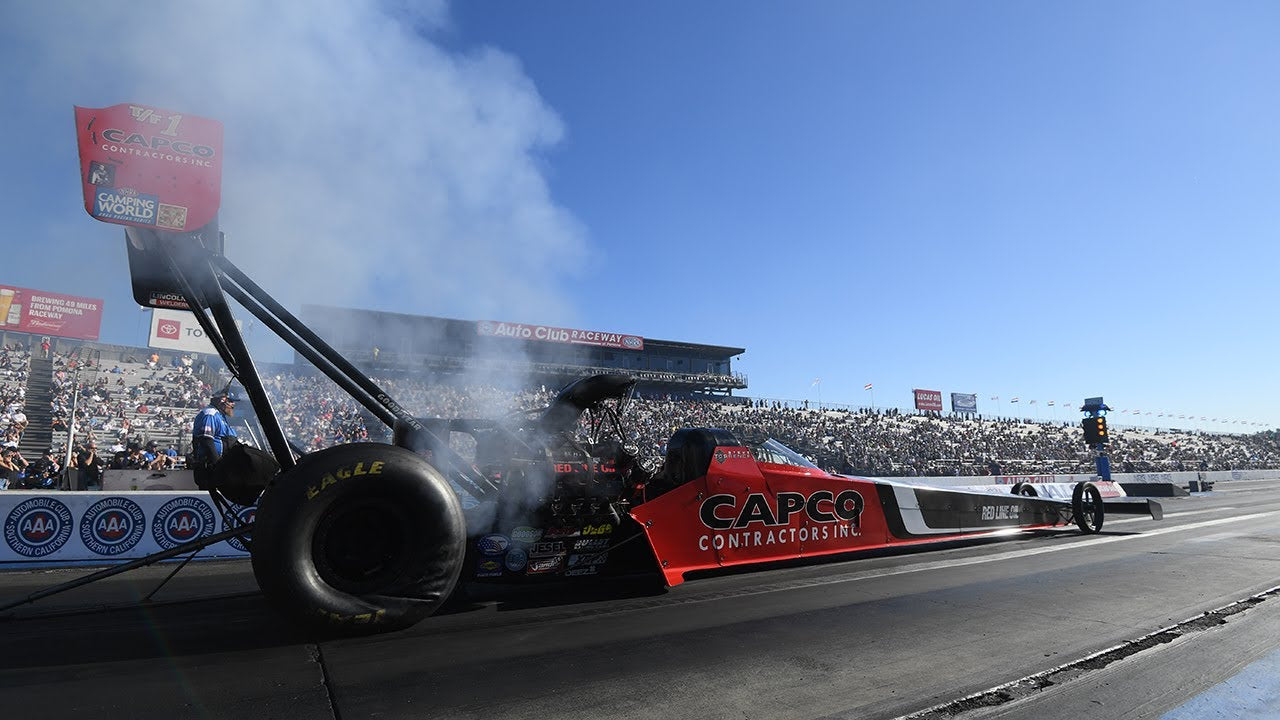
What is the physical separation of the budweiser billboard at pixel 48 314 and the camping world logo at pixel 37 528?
35.6 metres

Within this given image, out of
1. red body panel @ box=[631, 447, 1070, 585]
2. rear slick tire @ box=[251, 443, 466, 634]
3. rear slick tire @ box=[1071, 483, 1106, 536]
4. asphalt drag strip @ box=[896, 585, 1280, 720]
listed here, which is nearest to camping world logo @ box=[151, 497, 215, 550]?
rear slick tire @ box=[251, 443, 466, 634]

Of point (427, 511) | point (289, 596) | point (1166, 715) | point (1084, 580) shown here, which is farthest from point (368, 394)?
point (1084, 580)

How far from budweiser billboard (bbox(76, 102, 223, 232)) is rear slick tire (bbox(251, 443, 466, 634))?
81.7 inches

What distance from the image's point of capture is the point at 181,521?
9648 millimetres

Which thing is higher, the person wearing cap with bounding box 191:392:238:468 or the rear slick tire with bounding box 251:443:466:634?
the person wearing cap with bounding box 191:392:238:468

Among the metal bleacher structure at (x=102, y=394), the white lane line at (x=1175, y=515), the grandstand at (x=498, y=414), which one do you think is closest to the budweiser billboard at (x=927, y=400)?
the grandstand at (x=498, y=414)

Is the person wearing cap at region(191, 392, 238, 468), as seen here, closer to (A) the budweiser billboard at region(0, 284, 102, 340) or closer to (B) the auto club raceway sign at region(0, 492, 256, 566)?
(B) the auto club raceway sign at region(0, 492, 256, 566)

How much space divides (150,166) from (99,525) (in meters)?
7.21

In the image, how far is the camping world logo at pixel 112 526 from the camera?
9062mm

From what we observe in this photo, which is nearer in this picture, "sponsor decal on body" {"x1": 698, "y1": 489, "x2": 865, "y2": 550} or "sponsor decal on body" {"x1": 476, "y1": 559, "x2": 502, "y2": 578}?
"sponsor decal on body" {"x1": 476, "y1": 559, "x2": 502, "y2": 578}

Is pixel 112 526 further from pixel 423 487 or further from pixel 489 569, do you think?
pixel 423 487

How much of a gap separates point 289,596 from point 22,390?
30806mm

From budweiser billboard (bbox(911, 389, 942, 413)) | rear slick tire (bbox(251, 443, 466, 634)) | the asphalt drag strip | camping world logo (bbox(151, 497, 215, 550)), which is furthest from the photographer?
budweiser billboard (bbox(911, 389, 942, 413))

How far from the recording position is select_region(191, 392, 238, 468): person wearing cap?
5918mm
